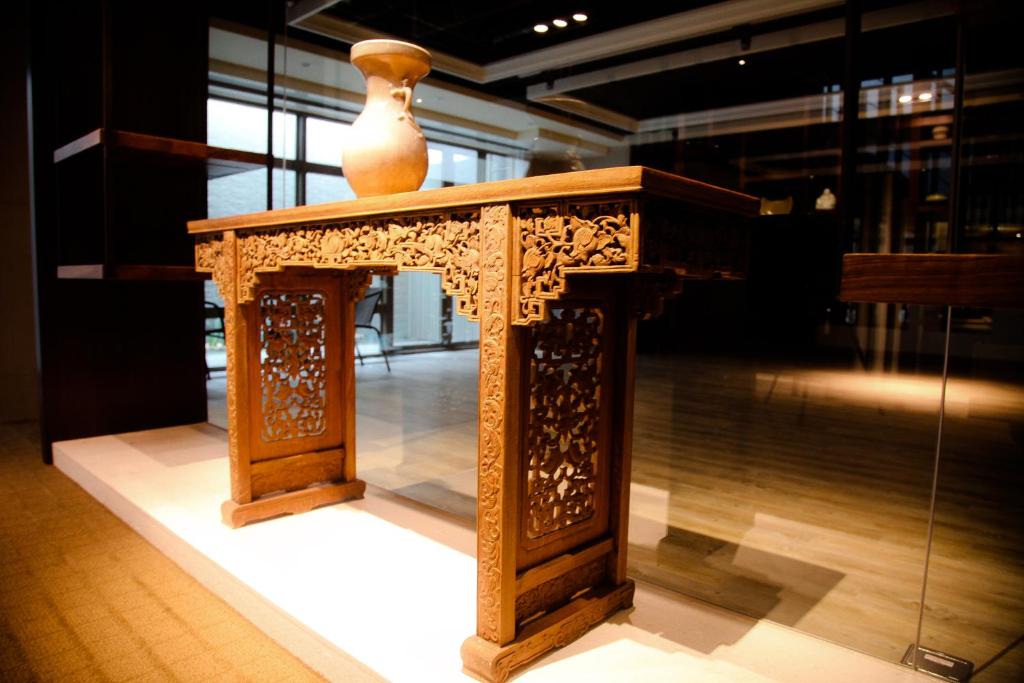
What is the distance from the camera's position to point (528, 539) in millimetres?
1524

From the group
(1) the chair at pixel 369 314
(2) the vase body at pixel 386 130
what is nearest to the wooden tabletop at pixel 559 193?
(2) the vase body at pixel 386 130

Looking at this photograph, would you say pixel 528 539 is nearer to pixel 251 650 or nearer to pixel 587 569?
pixel 587 569

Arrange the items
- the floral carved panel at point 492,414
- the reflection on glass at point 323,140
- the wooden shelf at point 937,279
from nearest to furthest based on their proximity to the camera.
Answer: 1. the wooden shelf at point 937,279
2. the floral carved panel at point 492,414
3. the reflection on glass at point 323,140

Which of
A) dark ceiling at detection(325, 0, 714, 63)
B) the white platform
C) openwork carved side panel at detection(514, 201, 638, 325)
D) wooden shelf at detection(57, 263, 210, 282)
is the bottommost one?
the white platform

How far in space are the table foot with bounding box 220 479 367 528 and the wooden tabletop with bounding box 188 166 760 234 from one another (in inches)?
41.0

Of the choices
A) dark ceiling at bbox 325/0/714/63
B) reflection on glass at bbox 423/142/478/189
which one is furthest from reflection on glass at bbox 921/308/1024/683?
reflection on glass at bbox 423/142/478/189

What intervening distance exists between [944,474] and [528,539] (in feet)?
3.32

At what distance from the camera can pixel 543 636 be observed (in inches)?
58.4

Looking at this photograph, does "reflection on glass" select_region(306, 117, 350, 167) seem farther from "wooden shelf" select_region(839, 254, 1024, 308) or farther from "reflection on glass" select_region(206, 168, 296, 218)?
"wooden shelf" select_region(839, 254, 1024, 308)

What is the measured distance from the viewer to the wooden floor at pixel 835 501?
5.12ft

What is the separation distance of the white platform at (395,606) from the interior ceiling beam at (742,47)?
1476 millimetres

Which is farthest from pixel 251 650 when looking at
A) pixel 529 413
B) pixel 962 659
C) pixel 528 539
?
pixel 962 659

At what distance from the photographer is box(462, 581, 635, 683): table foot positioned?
1393 mm

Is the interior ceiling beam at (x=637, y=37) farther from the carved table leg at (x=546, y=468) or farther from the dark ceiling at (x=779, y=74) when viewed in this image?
the carved table leg at (x=546, y=468)
